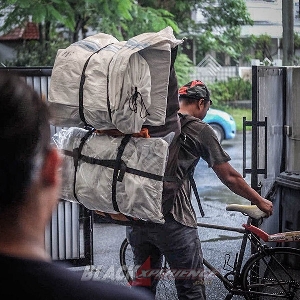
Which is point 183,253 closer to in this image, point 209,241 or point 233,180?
point 233,180

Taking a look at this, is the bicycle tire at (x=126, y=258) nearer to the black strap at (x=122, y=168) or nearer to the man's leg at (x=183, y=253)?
the man's leg at (x=183, y=253)

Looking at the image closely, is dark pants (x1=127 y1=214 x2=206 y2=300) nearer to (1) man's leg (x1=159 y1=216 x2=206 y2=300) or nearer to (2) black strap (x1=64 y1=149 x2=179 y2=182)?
(1) man's leg (x1=159 y1=216 x2=206 y2=300)

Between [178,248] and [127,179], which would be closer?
[127,179]

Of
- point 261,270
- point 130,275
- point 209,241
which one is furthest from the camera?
point 209,241

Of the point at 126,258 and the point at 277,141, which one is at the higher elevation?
the point at 277,141

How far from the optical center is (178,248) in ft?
13.3

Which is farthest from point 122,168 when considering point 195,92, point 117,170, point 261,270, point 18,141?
point 18,141

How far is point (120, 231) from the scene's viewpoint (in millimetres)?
8422

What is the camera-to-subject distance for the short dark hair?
1.35 metres

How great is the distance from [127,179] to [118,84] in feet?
1.73

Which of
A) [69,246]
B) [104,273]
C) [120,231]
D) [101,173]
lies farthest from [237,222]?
[101,173]

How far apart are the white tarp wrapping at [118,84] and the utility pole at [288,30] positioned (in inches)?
221

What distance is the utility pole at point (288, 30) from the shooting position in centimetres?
899

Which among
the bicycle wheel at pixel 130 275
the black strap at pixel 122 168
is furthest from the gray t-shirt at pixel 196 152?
the bicycle wheel at pixel 130 275
